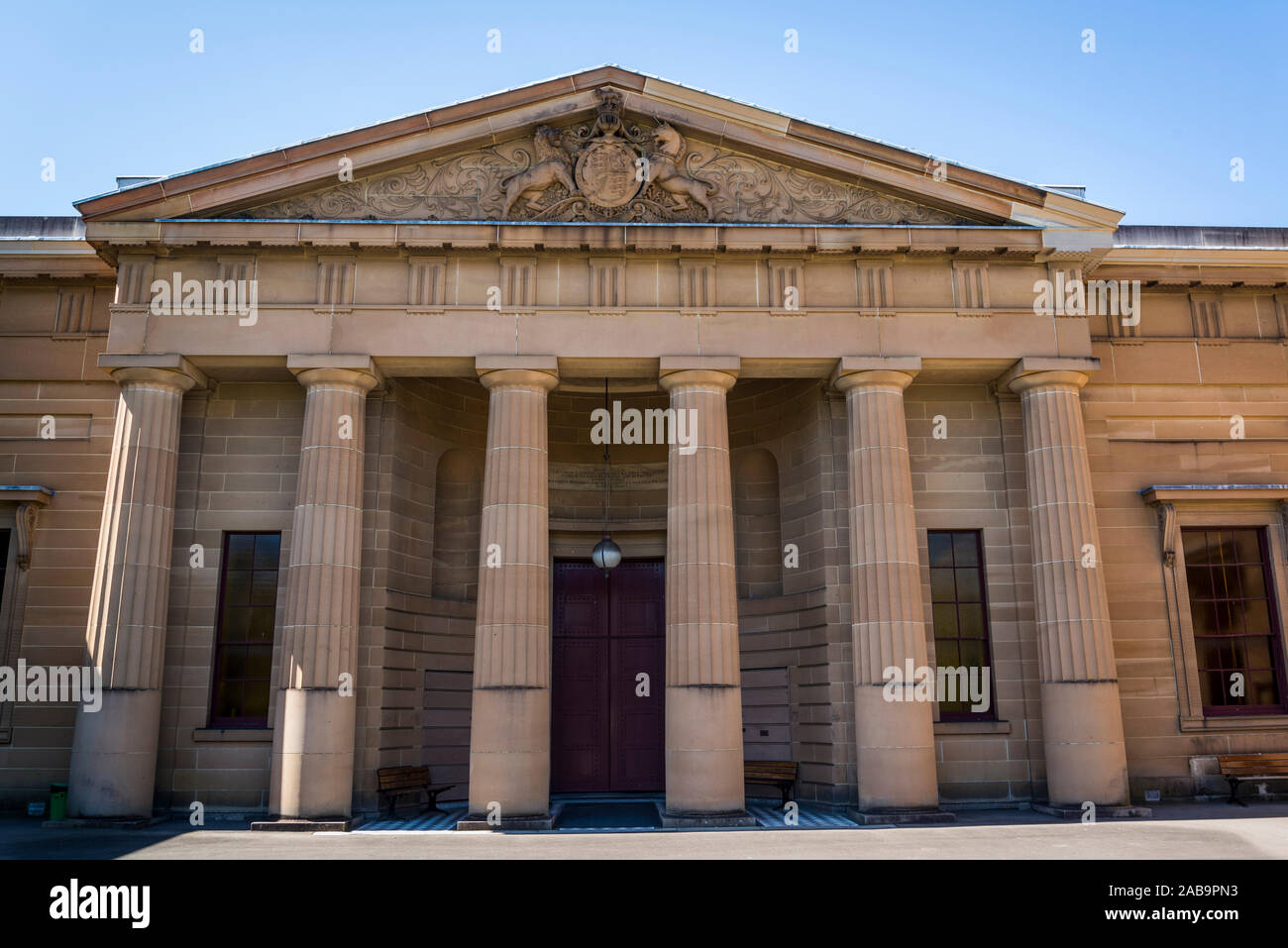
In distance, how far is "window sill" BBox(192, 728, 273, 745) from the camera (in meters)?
18.0

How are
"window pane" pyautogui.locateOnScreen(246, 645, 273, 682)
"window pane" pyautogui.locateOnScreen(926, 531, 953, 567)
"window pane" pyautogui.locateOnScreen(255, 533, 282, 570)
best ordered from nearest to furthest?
"window pane" pyautogui.locateOnScreen(246, 645, 273, 682), "window pane" pyautogui.locateOnScreen(255, 533, 282, 570), "window pane" pyautogui.locateOnScreen(926, 531, 953, 567)

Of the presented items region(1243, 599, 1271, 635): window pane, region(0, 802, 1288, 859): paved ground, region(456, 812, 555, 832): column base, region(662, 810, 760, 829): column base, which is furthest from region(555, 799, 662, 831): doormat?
region(1243, 599, 1271, 635): window pane

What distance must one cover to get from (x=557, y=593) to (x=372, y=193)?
9213 millimetres

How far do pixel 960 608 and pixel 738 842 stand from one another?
7.64 meters

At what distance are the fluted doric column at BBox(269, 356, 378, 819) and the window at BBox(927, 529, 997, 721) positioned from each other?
10.9 metres

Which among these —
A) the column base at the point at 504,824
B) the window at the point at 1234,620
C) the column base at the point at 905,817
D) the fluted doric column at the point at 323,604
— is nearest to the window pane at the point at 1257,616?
the window at the point at 1234,620

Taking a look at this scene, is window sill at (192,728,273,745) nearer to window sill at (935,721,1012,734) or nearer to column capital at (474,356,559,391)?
column capital at (474,356,559,391)

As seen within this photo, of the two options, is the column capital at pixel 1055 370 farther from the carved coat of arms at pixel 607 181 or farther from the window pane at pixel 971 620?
the carved coat of arms at pixel 607 181

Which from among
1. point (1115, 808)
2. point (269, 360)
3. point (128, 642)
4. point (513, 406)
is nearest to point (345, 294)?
point (269, 360)

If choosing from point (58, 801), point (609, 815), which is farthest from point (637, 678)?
point (58, 801)

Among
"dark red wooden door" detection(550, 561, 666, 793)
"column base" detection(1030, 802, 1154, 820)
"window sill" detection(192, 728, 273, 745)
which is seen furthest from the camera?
"dark red wooden door" detection(550, 561, 666, 793)

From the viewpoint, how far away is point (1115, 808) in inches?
656

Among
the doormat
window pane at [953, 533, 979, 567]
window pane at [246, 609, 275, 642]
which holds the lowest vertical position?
the doormat
